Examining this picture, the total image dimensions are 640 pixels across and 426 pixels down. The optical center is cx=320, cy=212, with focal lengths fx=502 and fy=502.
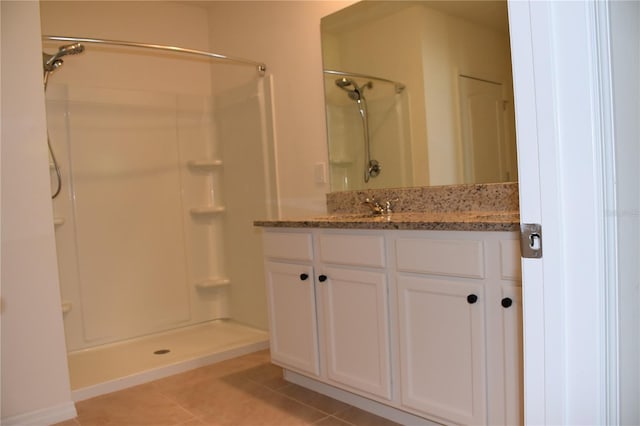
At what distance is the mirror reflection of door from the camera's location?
7.16ft

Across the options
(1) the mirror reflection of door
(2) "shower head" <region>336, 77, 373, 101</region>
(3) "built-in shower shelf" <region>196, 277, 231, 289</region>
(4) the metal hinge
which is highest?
(2) "shower head" <region>336, 77, 373, 101</region>

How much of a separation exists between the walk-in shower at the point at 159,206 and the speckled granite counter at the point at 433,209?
0.87 meters

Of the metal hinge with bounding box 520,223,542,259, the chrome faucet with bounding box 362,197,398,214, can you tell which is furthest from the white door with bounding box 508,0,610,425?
the chrome faucet with bounding box 362,197,398,214

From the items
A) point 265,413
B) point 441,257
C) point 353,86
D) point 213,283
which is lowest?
point 265,413

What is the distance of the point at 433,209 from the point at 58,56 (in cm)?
214

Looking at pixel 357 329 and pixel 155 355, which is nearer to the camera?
pixel 357 329

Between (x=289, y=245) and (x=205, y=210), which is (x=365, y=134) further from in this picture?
(x=205, y=210)

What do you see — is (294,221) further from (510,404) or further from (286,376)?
(510,404)

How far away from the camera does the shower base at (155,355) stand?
8.81ft

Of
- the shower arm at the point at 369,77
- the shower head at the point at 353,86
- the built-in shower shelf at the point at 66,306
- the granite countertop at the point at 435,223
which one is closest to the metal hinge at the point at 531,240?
the granite countertop at the point at 435,223

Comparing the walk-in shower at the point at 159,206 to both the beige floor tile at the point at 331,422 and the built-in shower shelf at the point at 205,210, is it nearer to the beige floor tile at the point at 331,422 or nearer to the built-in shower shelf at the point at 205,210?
the built-in shower shelf at the point at 205,210

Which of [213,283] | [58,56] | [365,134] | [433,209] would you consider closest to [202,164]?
[213,283]

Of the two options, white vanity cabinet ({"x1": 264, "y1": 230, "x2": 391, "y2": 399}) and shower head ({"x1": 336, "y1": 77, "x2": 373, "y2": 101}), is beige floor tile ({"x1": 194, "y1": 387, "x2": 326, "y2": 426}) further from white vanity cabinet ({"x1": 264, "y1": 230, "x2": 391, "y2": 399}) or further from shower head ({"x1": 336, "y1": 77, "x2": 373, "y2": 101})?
shower head ({"x1": 336, "y1": 77, "x2": 373, "y2": 101})

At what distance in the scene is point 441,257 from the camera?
5.82 ft
